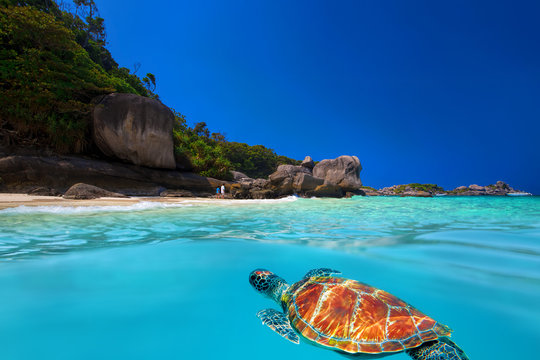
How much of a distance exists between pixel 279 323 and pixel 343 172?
24.3 metres

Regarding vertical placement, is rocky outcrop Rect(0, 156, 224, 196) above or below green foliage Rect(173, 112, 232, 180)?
below

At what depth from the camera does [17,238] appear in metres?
3.26

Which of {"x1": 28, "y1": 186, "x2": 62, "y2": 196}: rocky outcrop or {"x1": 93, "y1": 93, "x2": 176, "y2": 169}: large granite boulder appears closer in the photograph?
{"x1": 28, "y1": 186, "x2": 62, "y2": 196}: rocky outcrop

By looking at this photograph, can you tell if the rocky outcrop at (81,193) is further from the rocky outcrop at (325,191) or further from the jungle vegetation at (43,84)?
the rocky outcrop at (325,191)

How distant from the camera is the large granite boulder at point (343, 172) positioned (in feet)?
80.0

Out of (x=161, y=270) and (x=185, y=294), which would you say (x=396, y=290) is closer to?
(x=185, y=294)

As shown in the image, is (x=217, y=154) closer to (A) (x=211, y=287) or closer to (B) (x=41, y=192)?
(B) (x=41, y=192)

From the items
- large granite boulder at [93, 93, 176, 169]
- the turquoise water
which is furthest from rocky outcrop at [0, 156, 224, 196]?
the turquoise water

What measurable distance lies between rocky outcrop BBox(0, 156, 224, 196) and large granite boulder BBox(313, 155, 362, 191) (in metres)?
13.8

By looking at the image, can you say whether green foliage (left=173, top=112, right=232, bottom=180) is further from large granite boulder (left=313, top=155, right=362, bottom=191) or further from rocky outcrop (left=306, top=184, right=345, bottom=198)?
large granite boulder (left=313, top=155, right=362, bottom=191)

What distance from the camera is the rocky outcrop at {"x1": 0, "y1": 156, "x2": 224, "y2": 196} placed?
9766mm

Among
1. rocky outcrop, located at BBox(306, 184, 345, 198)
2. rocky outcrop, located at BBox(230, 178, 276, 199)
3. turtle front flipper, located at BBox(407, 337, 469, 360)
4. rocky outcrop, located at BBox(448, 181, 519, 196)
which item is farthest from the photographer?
rocky outcrop, located at BBox(448, 181, 519, 196)

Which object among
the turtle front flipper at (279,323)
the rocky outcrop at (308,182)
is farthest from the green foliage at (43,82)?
the turtle front flipper at (279,323)

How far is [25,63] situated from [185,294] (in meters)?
15.8
